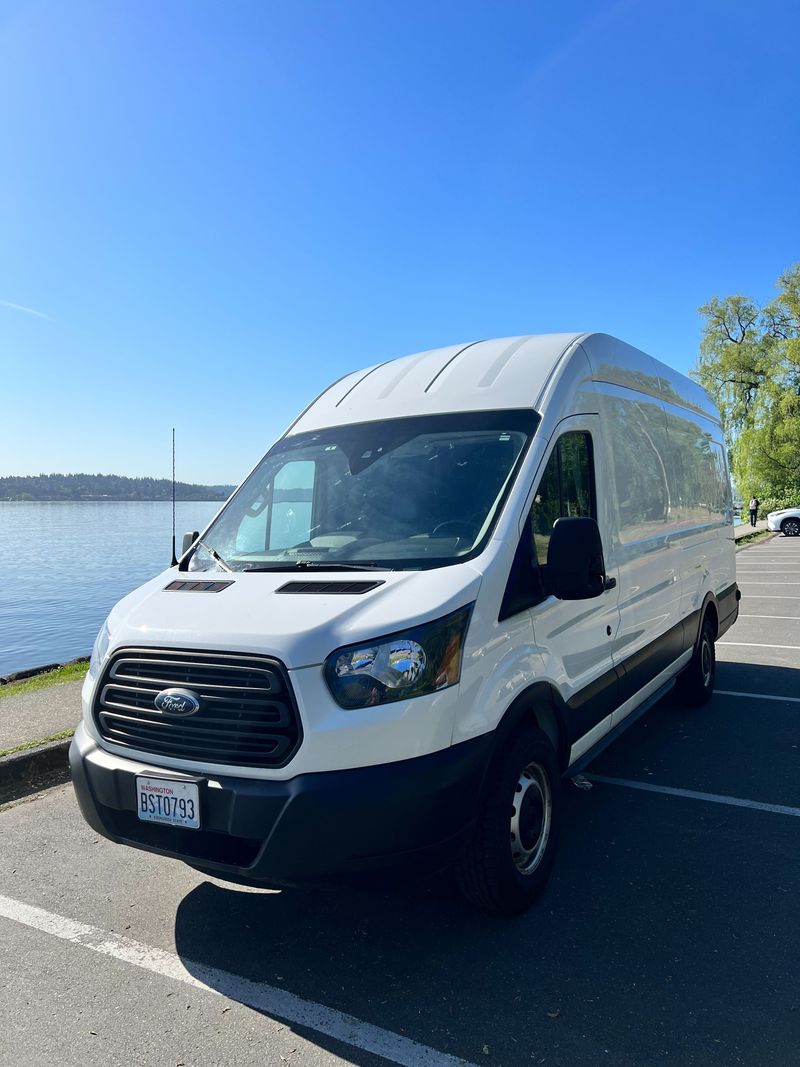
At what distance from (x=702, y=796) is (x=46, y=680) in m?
6.37

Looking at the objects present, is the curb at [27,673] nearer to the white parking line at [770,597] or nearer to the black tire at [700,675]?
the black tire at [700,675]

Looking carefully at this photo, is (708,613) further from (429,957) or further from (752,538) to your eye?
(752,538)

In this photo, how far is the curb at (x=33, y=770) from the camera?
5.12 meters

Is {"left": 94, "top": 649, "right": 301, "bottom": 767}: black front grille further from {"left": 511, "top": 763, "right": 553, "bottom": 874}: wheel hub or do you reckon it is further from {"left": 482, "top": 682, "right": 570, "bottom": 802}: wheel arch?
{"left": 511, "top": 763, "right": 553, "bottom": 874}: wheel hub

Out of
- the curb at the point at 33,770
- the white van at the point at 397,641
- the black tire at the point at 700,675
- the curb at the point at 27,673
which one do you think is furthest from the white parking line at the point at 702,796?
the curb at the point at 27,673

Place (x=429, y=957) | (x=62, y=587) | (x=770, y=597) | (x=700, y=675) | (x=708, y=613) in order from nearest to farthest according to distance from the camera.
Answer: (x=429, y=957), (x=700, y=675), (x=708, y=613), (x=770, y=597), (x=62, y=587)

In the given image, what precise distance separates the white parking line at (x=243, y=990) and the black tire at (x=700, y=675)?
4712 mm

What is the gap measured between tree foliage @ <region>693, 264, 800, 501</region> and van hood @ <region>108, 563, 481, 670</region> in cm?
3942

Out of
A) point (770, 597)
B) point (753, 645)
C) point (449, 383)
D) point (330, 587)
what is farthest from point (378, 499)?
point (770, 597)

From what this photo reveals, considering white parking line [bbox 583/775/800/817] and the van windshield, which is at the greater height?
the van windshield

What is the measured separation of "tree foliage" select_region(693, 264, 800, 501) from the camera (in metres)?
38.3

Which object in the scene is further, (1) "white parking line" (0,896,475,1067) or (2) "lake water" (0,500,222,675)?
(2) "lake water" (0,500,222,675)

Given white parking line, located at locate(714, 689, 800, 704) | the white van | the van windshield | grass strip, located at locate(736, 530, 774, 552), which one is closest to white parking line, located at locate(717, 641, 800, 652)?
white parking line, located at locate(714, 689, 800, 704)

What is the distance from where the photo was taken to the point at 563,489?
388 centimetres
